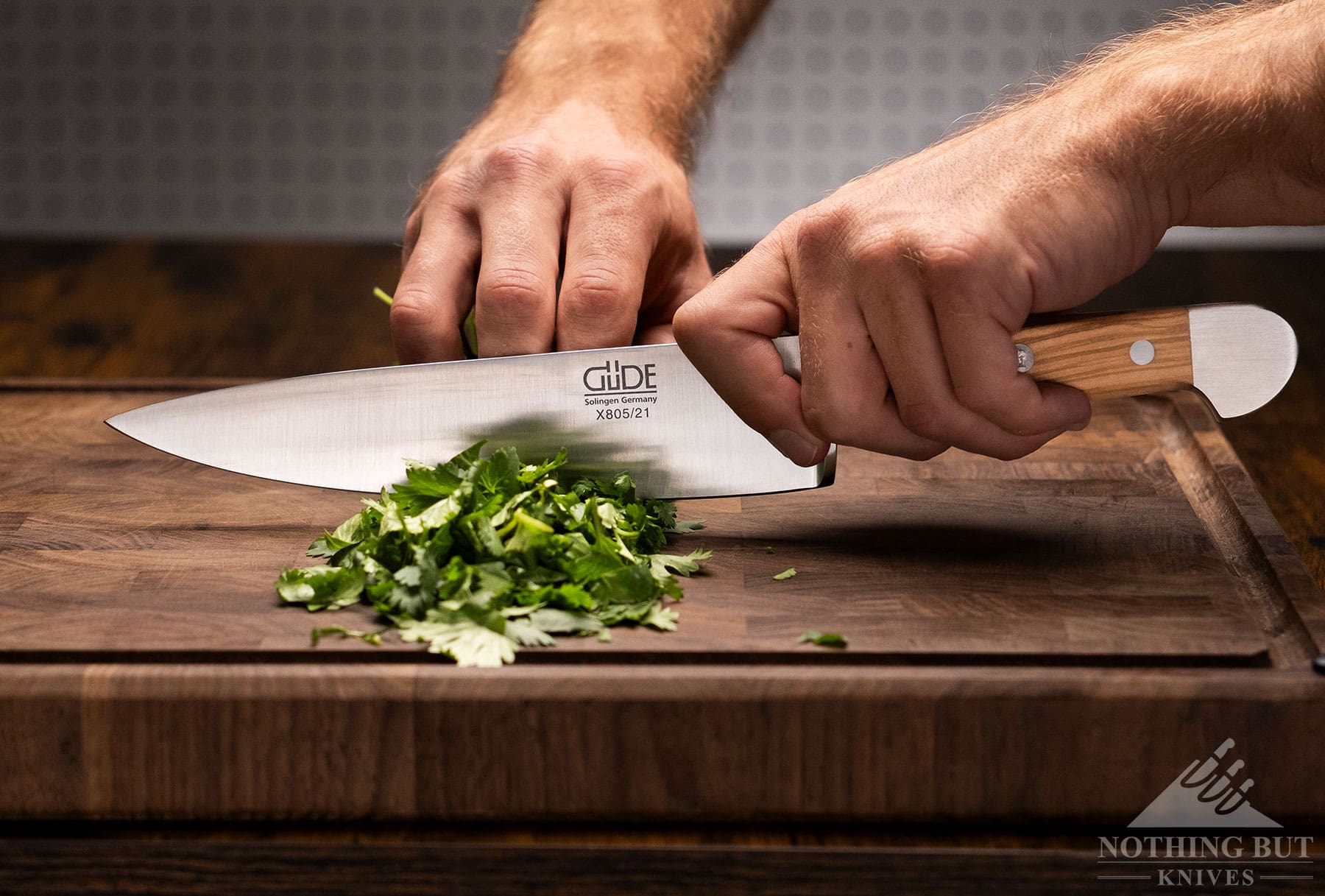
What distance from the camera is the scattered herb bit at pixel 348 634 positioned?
103 centimetres

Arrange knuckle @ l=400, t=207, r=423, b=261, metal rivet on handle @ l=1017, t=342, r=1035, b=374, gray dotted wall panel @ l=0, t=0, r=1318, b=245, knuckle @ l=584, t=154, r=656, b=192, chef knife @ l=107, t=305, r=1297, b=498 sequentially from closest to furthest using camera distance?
metal rivet on handle @ l=1017, t=342, r=1035, b=374
chef knife @ l=107, t=305, r=1297, b=498
knuckle @ l=584, t=154, r=656, b=192
knuckle @ l=400, t=207, r=423, b=261
gray dotted wall panel @ l=0, t=0, r=1318, b=245

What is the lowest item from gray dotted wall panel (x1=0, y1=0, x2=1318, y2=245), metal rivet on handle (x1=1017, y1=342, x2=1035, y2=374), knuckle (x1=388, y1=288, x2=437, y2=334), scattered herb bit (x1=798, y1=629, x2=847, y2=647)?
scattered herb bit (x1=798, y1=629, x2=847, y2=647)

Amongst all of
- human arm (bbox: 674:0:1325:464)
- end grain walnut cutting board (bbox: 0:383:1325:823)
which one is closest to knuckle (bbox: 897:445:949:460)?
human arm (bbox: 674:0:1325:464)

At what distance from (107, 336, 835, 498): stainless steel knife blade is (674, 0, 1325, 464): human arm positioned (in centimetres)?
13

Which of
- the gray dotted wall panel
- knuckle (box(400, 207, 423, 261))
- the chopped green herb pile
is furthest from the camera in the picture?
the gray dotted wall panel

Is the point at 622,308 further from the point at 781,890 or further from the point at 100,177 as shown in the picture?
the point at 100,177

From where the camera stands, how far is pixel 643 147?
1.55 m

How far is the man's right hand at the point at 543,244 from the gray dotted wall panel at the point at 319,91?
2.33 meters

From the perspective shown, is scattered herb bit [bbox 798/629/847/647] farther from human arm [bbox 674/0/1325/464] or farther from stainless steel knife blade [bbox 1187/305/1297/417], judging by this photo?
stainless steel knife blade [bbox 1187/305/1297/417]

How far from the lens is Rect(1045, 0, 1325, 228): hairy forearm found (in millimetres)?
1080

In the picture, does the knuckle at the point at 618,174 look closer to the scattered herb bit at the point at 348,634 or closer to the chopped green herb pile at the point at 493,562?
the chopped green herb pile at the point at 493,562

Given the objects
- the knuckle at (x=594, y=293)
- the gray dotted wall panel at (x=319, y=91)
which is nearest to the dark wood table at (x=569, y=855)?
the knuckle at (x=594, y=293)

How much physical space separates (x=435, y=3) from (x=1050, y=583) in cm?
319

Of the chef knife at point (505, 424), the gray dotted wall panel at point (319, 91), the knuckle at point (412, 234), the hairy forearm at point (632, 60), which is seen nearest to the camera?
the chef knife at point (505, 424)
